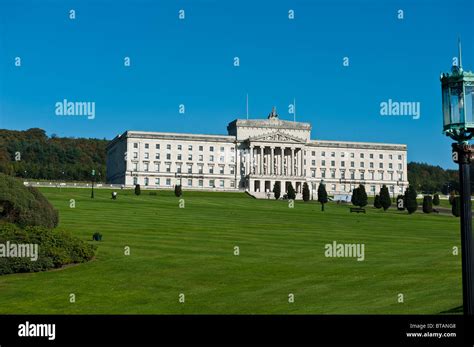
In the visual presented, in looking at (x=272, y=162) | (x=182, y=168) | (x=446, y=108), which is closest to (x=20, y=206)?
(x=446, y=108)

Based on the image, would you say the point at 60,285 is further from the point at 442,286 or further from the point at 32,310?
the point at 442,286

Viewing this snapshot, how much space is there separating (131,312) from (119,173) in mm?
151285

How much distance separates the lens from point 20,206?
98.9 feet

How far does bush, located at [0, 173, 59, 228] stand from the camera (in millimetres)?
29859

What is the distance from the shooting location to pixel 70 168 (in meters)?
167

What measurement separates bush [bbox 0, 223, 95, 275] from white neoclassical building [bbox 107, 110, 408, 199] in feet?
409

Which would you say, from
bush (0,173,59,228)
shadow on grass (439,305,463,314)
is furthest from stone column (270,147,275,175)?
shadow on grass (439,305,463,314)

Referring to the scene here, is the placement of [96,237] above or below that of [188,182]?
below

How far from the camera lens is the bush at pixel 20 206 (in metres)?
29.9

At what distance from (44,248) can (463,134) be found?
22105mm

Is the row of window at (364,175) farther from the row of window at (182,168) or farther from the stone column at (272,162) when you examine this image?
the row of window at (182,168)

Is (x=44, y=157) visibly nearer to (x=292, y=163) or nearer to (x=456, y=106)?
(x=292, y=163)

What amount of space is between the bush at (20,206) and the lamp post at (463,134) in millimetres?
24722
